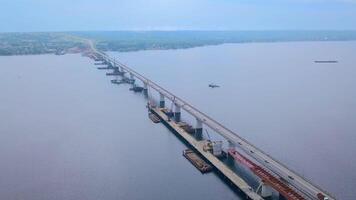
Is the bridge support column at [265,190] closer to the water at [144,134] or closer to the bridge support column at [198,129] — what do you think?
the water at [144,134]

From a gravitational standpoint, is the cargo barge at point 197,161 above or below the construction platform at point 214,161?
below

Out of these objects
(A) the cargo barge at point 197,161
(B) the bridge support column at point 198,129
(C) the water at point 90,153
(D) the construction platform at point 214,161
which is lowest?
(C) the water at point 90,153

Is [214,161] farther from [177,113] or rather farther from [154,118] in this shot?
[154,118]

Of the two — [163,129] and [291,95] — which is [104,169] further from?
[291,95]

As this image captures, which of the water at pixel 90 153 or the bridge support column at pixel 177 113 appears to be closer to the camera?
the water at pixel 90 153

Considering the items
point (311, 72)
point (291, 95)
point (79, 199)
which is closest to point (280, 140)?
point (79, 199)

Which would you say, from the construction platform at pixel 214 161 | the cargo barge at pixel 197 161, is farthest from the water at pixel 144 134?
the construction platform at pixel 214 161

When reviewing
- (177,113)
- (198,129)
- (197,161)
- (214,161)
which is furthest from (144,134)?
(214,161)
